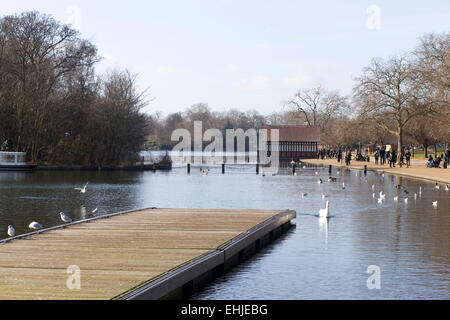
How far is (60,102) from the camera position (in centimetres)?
7344

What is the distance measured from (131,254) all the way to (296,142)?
100343 mm

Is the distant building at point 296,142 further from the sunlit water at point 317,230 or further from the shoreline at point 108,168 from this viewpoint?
the sunlit water at point 317,230

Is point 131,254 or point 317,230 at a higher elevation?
point 131,254

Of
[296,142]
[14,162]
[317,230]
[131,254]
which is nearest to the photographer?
[131,254]

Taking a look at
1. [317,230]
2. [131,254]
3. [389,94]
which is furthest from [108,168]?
[131,254]

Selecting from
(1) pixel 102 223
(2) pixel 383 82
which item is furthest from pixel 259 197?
(2) pixel 383 82

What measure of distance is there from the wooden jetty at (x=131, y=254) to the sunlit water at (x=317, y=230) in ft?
1.70

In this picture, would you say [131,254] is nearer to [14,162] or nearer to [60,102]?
[14,162]

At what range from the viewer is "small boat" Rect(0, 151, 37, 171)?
65.9 m

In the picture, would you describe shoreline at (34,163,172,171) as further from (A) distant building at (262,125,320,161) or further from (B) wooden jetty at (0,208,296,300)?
(B) wooden jetty at (0,208,296,300)

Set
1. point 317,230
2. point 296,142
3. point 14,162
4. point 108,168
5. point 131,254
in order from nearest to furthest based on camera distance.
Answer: point 131,254, point 317,230, point 14,162, point 108,168, point 296,142

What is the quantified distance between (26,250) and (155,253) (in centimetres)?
272

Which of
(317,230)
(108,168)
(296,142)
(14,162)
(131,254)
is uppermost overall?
(296,142)
